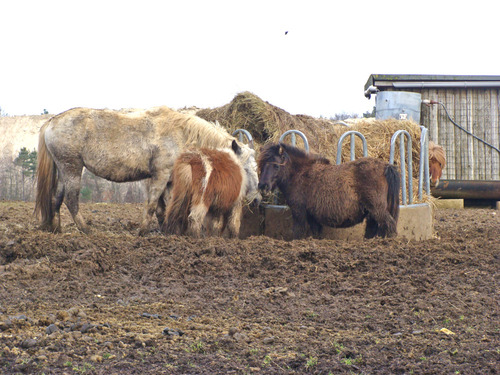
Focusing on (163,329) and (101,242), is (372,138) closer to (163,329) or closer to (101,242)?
(101,242)

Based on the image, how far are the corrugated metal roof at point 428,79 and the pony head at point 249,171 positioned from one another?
791 centimetres

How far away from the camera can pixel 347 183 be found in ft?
22.2

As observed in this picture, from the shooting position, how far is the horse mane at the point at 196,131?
788 centimetres

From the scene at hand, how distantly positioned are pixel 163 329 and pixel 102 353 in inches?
20.8

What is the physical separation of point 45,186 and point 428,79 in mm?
10173

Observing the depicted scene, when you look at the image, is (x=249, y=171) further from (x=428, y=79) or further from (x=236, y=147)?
(x=428, y=79)

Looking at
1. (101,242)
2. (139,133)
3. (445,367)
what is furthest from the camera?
(139,133)

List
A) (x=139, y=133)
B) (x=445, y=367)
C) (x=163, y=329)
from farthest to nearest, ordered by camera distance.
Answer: (x=139, y=133) → (x=163, y=329) → (x=445, y=367)

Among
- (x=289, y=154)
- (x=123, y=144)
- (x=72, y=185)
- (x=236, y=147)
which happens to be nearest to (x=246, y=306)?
(x=289, y=154)

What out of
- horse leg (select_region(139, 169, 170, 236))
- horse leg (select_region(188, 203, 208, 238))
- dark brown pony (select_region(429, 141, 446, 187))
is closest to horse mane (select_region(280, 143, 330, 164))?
horse leg (select_region(188, 203, 208, 238))

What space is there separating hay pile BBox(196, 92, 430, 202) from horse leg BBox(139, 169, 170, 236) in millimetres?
1451

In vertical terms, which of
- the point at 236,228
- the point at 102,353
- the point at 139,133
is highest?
the point at 139,133

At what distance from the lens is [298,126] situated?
887cm

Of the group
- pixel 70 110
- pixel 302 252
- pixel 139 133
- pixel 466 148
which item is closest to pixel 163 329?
pixel 302 252
